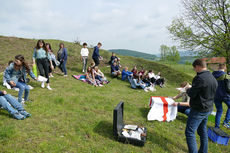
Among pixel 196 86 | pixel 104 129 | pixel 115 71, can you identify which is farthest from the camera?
pixel 115 71

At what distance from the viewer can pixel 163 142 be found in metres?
3.85

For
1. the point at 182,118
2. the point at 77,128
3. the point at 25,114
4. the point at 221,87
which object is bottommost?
the point at 182,118

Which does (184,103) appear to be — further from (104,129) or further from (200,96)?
(104,129)

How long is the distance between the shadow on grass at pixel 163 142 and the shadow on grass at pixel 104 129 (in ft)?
3.50

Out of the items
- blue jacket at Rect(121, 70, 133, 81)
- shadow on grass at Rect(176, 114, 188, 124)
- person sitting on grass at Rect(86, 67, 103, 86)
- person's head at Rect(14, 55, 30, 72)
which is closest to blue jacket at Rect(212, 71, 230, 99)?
shadow on grass at Rect(176, 114, 188, 124)

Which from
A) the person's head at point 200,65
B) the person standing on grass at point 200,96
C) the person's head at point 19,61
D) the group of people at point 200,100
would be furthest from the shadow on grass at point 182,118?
the person's head at point 19,61

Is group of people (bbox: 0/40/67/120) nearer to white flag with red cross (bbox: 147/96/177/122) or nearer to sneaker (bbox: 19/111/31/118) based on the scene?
sneaker (bbox: 19/111/31/118)

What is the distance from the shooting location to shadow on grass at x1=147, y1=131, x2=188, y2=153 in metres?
3.64

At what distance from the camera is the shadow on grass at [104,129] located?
12.7ft

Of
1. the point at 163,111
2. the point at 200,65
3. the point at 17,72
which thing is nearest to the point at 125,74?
the point at 163,111

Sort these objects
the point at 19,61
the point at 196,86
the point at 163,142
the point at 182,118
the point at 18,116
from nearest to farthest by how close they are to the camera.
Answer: the point at 196,86, the point at 163,142, the point at 18,116, the point at 19,61, the point at 182,118

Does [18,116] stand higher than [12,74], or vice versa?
[12,74]

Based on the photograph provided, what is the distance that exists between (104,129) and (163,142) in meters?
1.65

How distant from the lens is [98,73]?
1000cm
